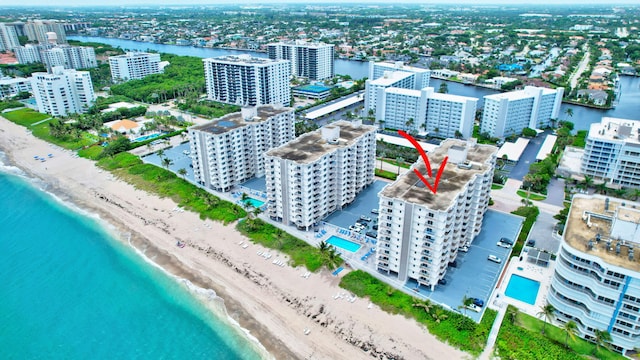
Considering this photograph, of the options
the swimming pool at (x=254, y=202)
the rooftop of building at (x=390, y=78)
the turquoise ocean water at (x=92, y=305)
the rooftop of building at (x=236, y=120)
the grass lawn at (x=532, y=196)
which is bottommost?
the turquoise ocean water at (x=92, y=305)

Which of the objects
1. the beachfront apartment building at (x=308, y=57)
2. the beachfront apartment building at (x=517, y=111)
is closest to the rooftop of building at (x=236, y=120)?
the beachfront apartment building at (x=517, y=111)

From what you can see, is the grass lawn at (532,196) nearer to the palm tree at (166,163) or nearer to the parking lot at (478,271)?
the parking lot at (478,271)

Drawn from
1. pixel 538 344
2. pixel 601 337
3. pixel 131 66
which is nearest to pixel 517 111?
pixel 601 337

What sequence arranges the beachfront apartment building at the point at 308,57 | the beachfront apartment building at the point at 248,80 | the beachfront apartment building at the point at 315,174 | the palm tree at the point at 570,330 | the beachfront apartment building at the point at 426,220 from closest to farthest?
1. the palm tree at the point at 570,330
2. the beachfront apartment building at the point at 426,220
3. the beachfront apartment building at the point at 315,174
4. the beachfront apartment building at the point at 248,80
5. the beachfront apartment building at the point at 308,57

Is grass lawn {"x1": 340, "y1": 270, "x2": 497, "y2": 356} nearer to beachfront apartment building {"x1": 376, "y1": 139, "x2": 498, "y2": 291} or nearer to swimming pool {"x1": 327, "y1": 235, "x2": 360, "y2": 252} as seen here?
beachfront apartment building {"x1": 376, "y1": 139, "x2": 498, "y2": 291}

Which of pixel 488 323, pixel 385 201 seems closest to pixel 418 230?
pixel 385 201

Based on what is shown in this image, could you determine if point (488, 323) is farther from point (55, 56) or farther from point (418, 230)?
point (55, 56)
